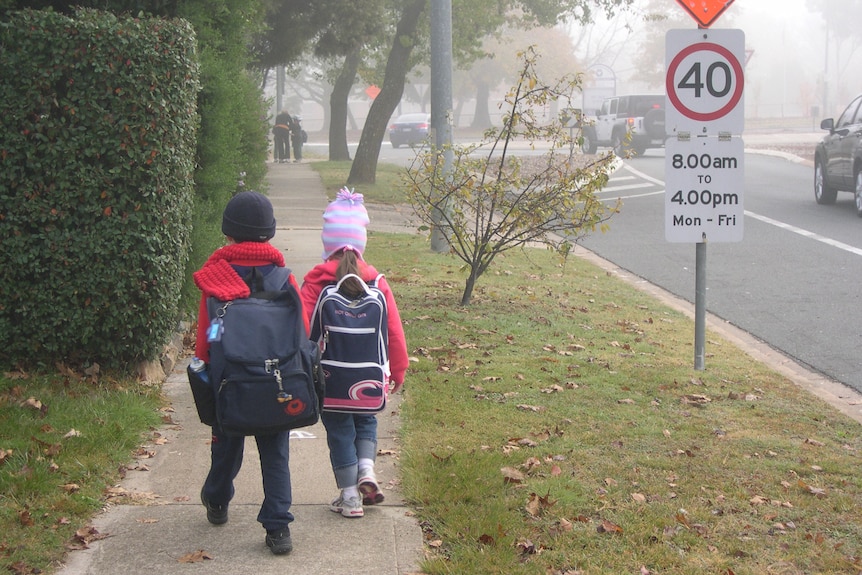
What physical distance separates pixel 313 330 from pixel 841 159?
15165 mm

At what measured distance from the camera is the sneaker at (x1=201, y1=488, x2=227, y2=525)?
15.1 ft

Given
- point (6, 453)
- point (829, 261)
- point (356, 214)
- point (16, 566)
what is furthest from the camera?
point (829, 261)

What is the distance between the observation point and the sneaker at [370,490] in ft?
15.8

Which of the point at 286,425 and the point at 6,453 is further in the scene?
the point at 6,453

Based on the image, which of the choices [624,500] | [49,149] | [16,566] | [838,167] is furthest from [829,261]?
[16,566]

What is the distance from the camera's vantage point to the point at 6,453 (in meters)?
5.24

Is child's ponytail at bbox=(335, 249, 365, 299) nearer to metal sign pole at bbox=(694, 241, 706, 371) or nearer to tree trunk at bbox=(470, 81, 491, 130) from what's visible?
metal sign pole at bbox=(694, 241, 706, 371)

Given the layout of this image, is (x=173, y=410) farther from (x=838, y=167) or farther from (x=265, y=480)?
(x=838, y=167)

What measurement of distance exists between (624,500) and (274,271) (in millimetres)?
2014

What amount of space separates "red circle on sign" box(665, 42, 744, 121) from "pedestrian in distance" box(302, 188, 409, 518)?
3.36 m

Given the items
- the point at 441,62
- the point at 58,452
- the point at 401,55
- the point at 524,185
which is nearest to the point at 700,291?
the point at 524,185

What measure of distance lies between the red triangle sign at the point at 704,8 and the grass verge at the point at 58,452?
4.49m

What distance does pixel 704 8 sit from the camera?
24.3 ft

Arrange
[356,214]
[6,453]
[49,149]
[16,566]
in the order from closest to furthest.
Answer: [16,566] → [356,214] → [6,453] → [49,149]
